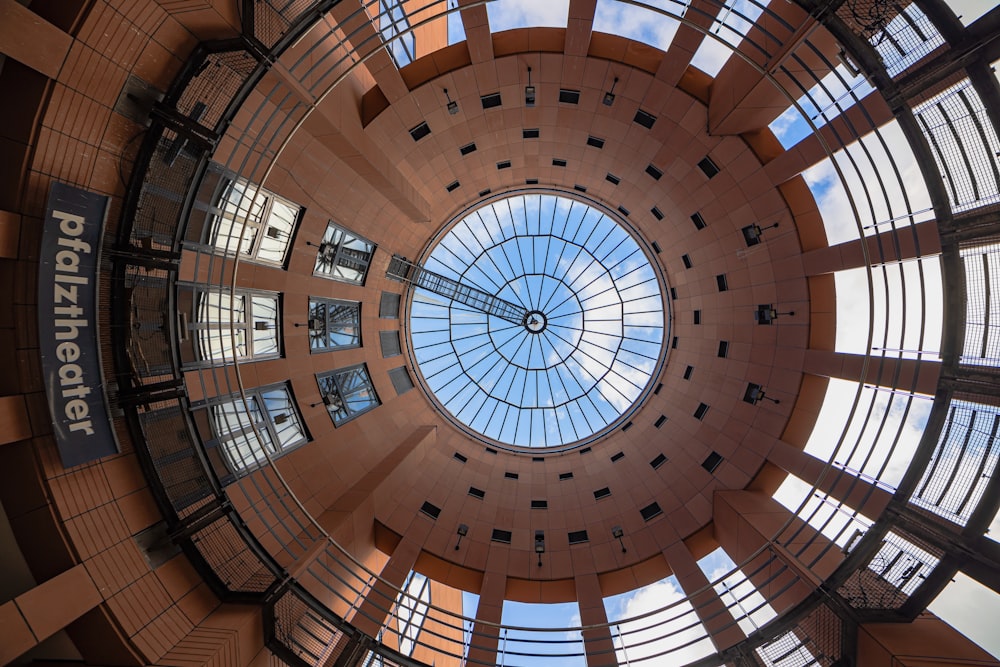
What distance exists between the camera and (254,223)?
19.6 meters

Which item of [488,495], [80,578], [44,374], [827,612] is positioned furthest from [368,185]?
[827,612]

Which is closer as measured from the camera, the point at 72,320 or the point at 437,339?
the point at 72,320

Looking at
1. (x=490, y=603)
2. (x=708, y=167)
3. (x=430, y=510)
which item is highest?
(x=708, y=167)

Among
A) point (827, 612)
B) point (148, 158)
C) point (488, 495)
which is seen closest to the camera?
point (148, 158)

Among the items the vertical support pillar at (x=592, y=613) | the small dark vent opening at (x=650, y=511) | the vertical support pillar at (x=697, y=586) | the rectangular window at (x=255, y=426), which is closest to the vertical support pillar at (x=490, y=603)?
the vertical support pillar at (x=592, y=613)

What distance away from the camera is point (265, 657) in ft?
51.5

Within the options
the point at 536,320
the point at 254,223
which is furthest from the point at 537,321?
the point at 254,223

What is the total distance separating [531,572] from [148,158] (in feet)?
95.7

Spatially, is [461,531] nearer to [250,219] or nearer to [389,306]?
[389,306]

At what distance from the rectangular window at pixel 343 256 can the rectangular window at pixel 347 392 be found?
611cm

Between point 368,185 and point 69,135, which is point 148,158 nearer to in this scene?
point 69,135

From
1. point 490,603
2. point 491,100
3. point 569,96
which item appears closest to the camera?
point 491,100

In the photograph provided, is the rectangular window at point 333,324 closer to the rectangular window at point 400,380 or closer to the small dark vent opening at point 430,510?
the rectangular window at point 400,380

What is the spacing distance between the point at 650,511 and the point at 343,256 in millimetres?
26536
